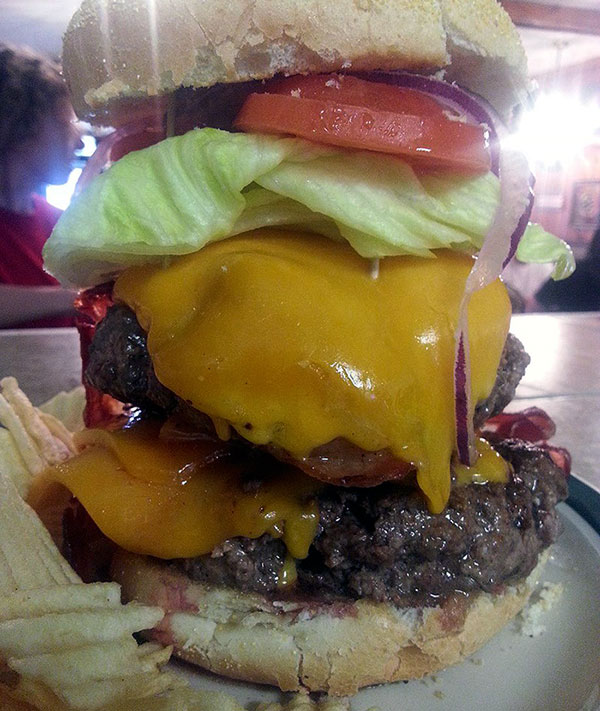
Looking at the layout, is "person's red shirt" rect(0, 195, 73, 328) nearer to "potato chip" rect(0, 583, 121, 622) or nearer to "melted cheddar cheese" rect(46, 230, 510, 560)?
"melted cheddar cheese" rect(46, 230, 510, 560)

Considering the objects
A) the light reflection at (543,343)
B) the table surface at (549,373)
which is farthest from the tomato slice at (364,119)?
the light reflection at (543,343)

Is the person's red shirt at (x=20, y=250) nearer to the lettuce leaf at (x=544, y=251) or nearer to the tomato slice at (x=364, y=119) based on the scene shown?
the lettuce leaf at (x=544, y=251)

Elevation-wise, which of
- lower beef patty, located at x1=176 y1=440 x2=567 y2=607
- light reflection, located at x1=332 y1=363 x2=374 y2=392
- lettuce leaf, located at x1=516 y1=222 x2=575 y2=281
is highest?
light reflection, located at x1=332 y1=363 x2=374 y2=392

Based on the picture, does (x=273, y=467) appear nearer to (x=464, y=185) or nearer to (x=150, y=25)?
(x=464, y=185)

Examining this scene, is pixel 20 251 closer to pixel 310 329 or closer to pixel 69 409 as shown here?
pixel 69 409

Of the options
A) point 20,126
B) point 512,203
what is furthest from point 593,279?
point 512,203

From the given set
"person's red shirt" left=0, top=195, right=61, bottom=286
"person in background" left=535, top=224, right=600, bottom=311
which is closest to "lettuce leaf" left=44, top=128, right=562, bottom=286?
"person's red shirt" left=0, top=195, right=61, bottom=286

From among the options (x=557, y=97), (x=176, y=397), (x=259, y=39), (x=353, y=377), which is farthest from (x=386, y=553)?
(x=557, y=97)
